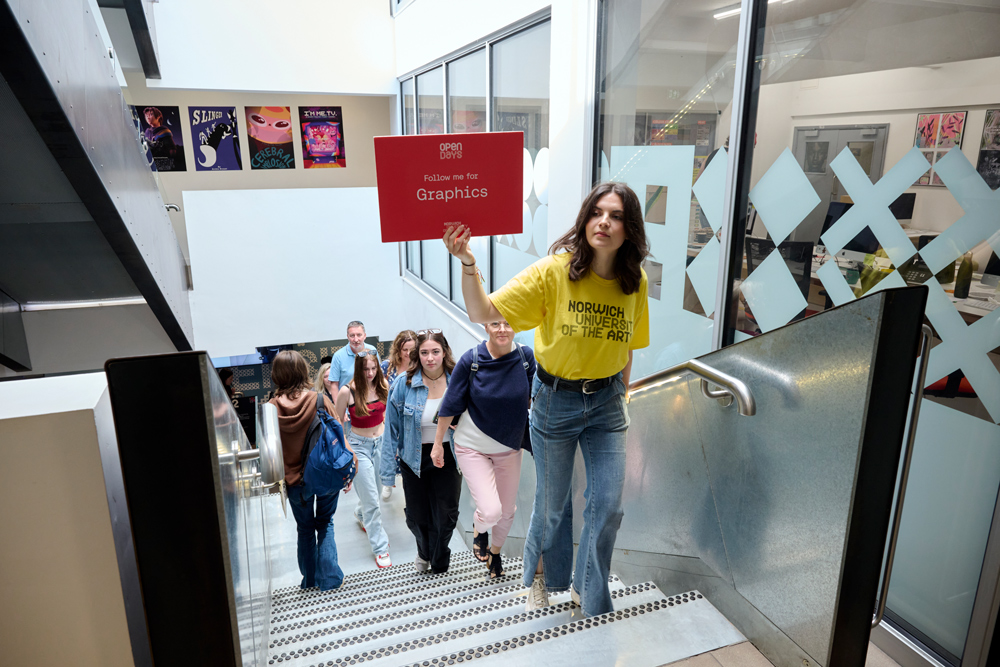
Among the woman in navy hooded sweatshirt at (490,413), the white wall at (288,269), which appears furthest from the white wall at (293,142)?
the woman in navy hooded sweatshirt at (490,413)

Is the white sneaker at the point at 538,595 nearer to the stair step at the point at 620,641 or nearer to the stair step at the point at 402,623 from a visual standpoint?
the stair step at the point at 402,623

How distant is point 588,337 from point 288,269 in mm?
9132

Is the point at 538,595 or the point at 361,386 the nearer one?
the point at 538,595

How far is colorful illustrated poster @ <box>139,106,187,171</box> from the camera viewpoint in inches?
411

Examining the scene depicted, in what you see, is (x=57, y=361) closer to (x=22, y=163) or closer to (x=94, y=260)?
(x=94, y=260)

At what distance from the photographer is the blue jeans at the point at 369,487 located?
4.91 meters

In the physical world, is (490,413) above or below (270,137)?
below

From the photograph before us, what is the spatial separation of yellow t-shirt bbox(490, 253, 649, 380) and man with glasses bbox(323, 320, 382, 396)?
3.54m

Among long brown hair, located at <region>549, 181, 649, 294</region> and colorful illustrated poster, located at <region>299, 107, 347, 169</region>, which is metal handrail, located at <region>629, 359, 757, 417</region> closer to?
long brown hair, located at <region>549, 181, 649, 294</region>

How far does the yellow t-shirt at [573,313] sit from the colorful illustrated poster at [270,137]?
1013cm

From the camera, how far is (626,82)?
4.30m

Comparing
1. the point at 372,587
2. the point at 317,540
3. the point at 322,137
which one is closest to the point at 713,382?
the point at 372,587

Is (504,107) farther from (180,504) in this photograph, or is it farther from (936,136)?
(180,504)

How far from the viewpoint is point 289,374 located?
13.0ft
